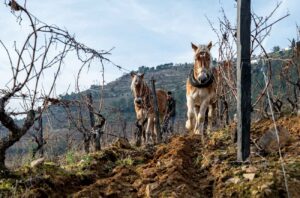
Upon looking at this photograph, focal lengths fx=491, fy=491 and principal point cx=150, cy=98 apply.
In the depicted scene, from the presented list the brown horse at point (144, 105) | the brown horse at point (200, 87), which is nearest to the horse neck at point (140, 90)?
the brown horse at point (144, 105)

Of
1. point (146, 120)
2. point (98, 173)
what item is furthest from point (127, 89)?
point (98, 173)

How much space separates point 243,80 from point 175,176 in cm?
135

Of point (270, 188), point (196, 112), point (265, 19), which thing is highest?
point (265, 19)

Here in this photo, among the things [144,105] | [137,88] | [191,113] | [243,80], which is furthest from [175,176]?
[137,88]

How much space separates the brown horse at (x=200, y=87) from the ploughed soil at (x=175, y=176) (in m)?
3.90

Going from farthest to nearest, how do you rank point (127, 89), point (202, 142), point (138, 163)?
point (127, 89) < point (202, 142) < point (138, 163)

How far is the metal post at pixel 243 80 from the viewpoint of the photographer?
560 centimetres

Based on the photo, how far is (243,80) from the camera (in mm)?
5621

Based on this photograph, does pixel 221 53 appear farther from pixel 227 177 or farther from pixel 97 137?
pixel 227 177

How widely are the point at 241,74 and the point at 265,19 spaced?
286 cm

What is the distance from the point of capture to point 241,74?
18.4 feet

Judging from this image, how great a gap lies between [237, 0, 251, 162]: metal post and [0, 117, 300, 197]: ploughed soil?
20 centimetres

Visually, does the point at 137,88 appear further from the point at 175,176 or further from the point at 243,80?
the point at 175,176

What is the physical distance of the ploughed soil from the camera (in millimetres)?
4910
